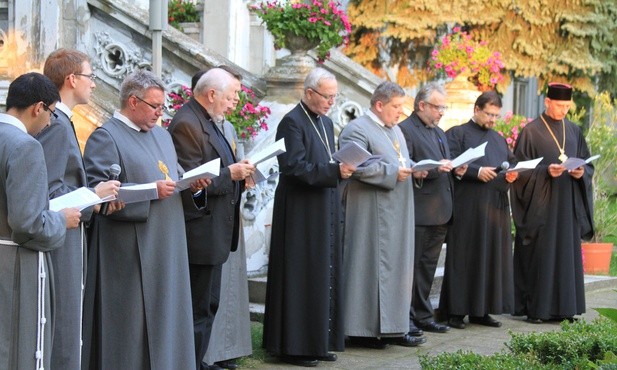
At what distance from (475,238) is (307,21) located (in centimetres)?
271

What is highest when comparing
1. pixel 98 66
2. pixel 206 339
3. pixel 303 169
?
pixel 98 66

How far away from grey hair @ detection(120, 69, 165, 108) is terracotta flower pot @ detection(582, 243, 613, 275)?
8170 mm

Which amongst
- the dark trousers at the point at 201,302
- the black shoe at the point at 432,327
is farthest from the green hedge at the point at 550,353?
the black shoe at the point at 432,327

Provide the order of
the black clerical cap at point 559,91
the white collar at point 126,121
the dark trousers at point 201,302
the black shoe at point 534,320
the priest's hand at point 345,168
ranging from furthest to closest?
1. the black shoe at point 534,320
2. the black clerical cap at point 559,91
3. the priest's hand at point 345,168
4. the dark trousers at point 201,302
5. the white collar at point 126,121

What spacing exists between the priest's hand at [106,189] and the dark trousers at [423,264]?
13.3 feet

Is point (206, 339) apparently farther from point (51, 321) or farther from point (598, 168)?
point (598, 168)

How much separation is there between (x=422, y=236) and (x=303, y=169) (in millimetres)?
1768

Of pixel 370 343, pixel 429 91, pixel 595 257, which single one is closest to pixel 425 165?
pixel 429 91

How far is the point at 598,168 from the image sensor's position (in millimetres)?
14320

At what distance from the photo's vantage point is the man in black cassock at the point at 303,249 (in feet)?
28.0

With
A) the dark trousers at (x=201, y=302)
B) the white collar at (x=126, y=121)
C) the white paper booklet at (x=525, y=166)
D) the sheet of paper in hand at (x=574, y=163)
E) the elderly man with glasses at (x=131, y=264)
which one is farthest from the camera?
the sheet of paper in hand at (x=574, y=163)

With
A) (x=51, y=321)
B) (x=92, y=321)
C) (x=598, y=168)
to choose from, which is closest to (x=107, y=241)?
(x=92, y=321)

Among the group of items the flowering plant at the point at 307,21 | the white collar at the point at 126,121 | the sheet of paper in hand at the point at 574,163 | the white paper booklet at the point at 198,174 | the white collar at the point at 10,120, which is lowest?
the white paper booklet at the point at 198,174

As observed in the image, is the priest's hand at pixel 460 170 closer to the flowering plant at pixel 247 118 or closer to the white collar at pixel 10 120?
the flowering plant at pixel 247 118
